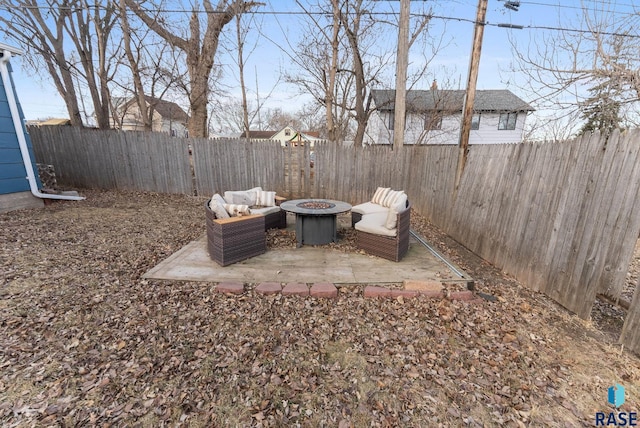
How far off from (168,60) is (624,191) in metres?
12.8

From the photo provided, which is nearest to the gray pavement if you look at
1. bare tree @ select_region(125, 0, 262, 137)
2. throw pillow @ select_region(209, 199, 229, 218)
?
throw pillow @ select_region(209, 199, 229, 218)

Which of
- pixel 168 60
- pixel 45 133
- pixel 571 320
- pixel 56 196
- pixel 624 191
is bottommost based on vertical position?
pixel 571 320

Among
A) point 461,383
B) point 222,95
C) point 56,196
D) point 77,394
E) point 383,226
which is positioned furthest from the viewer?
point 222,95

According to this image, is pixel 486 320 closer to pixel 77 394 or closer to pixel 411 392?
pixel 411 392

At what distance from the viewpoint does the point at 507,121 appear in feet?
62.3

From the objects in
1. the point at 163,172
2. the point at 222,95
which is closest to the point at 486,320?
the point at 163,172

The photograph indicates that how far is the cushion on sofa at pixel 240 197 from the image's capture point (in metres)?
4.96

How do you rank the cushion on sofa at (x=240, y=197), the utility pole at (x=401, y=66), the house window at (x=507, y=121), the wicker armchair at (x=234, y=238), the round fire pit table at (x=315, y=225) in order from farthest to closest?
the house window at (x=507, y=121)
the utility pole at (x=401, y=66)
the cushion on sofa at (x=240, y=197)
the round fire pit table at (x=315, y=225)
the wicker armchair at (x=234, y=238)

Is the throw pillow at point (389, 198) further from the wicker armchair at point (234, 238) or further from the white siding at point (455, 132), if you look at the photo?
the white siding at point (455, 132)

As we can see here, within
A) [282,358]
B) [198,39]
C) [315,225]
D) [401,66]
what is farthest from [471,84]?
[198,39]

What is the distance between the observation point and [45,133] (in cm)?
856

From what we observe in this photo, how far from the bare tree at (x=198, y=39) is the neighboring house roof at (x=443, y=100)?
20.9 ft

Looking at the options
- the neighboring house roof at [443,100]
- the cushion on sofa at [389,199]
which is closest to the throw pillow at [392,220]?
the cushion on sofa at [389,199]

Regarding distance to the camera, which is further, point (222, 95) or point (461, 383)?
point (222, 95)
